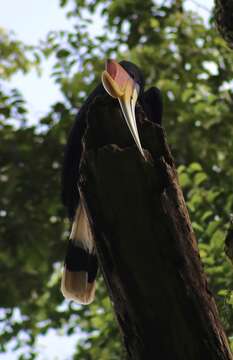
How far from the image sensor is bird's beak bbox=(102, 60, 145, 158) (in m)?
2.20

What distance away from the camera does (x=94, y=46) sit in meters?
5.95

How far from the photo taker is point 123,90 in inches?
105

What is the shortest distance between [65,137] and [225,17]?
Answer: 304 centimetres

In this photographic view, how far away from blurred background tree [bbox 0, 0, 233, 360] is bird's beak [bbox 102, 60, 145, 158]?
2.32m

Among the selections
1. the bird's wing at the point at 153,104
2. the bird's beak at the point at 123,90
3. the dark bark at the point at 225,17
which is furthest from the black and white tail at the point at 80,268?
the dark bark at the point at 225,17

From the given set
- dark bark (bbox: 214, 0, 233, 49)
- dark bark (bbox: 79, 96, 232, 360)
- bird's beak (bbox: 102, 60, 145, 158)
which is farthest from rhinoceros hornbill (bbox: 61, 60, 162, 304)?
dark bark (bbox: 214, 0, 233, 49)

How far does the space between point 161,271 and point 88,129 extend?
0.60m

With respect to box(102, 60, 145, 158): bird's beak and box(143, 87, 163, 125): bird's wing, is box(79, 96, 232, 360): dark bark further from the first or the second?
box(143, 87, 163, 125): bird's wing

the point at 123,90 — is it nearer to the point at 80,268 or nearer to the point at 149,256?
the point at 149,256

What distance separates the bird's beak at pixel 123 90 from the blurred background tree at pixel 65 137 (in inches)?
91.2

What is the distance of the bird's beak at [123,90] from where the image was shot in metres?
2.20

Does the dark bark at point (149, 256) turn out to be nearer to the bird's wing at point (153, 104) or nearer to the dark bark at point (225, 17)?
the dark bark at point (225, 17)

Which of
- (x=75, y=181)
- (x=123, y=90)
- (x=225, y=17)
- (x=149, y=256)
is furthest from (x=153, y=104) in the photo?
(x=149, y=256)

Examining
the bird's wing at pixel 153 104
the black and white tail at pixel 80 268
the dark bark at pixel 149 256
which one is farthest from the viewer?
the bird's wing at pixel 153 104
